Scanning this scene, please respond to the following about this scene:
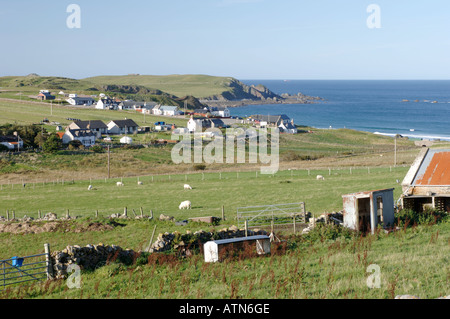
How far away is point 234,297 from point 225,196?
30.0 m

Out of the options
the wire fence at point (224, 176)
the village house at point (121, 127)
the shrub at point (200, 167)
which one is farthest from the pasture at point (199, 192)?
the village house at point (121, 127)

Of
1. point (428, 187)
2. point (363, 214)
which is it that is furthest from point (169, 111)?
point (363, 214)

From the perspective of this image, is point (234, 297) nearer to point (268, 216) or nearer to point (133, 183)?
point (268, 216)

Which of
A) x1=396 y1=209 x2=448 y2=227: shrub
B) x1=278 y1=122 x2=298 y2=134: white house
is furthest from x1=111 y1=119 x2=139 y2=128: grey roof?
x1=396 y1=209 x2=448 y2=227: shrub

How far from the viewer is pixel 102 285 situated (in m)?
16.1

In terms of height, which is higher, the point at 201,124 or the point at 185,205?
the point at 201,124

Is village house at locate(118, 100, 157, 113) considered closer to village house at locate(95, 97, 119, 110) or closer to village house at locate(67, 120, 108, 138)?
village house at locate(95, 97, 119, 110)

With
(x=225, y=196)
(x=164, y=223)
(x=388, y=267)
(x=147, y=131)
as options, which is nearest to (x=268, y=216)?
(x=164, y=223)

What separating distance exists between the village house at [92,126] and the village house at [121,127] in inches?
54.8

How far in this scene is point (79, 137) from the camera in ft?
311

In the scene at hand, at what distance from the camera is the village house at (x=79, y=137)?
9400 cm

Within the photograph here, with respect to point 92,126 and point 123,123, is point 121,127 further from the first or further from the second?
point 92,126

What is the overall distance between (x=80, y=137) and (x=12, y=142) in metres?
13.1

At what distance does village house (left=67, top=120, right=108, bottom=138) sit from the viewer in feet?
334
